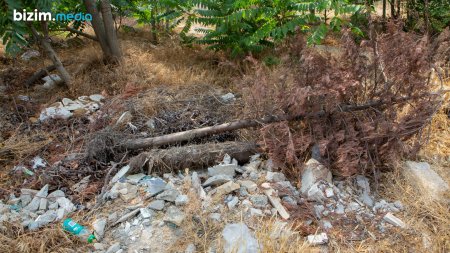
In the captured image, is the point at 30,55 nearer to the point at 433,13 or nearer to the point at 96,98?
the point at 96,98

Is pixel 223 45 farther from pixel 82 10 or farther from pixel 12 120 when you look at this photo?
pixel 12 120

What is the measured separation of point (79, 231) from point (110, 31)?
3.15 metres

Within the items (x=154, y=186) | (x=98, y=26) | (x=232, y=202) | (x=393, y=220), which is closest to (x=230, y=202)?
(x=232, y=202)

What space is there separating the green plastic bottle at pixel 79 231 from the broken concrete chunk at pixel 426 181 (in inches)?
95.6

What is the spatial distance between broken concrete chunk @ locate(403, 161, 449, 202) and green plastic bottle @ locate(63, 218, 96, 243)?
243cm

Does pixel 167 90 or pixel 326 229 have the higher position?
pixel 167 90

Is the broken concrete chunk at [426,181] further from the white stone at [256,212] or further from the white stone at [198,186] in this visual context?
the white stone at [198,186]

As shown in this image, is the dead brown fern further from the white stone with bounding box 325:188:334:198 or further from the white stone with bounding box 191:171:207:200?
the white stone with bounding box 191:171:207:200

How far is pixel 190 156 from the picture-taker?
3014mm

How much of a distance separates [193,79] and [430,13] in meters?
3.83

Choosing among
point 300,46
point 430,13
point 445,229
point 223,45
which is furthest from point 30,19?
point 430,13

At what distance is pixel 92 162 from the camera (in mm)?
3148

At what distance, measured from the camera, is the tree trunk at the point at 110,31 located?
4746 millimetres

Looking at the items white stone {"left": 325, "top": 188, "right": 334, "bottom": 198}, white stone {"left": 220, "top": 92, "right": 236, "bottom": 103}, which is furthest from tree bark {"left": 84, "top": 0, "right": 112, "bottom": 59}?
white stone {"left": 325, "top": 188, "right": 334, "bottom": 198}
